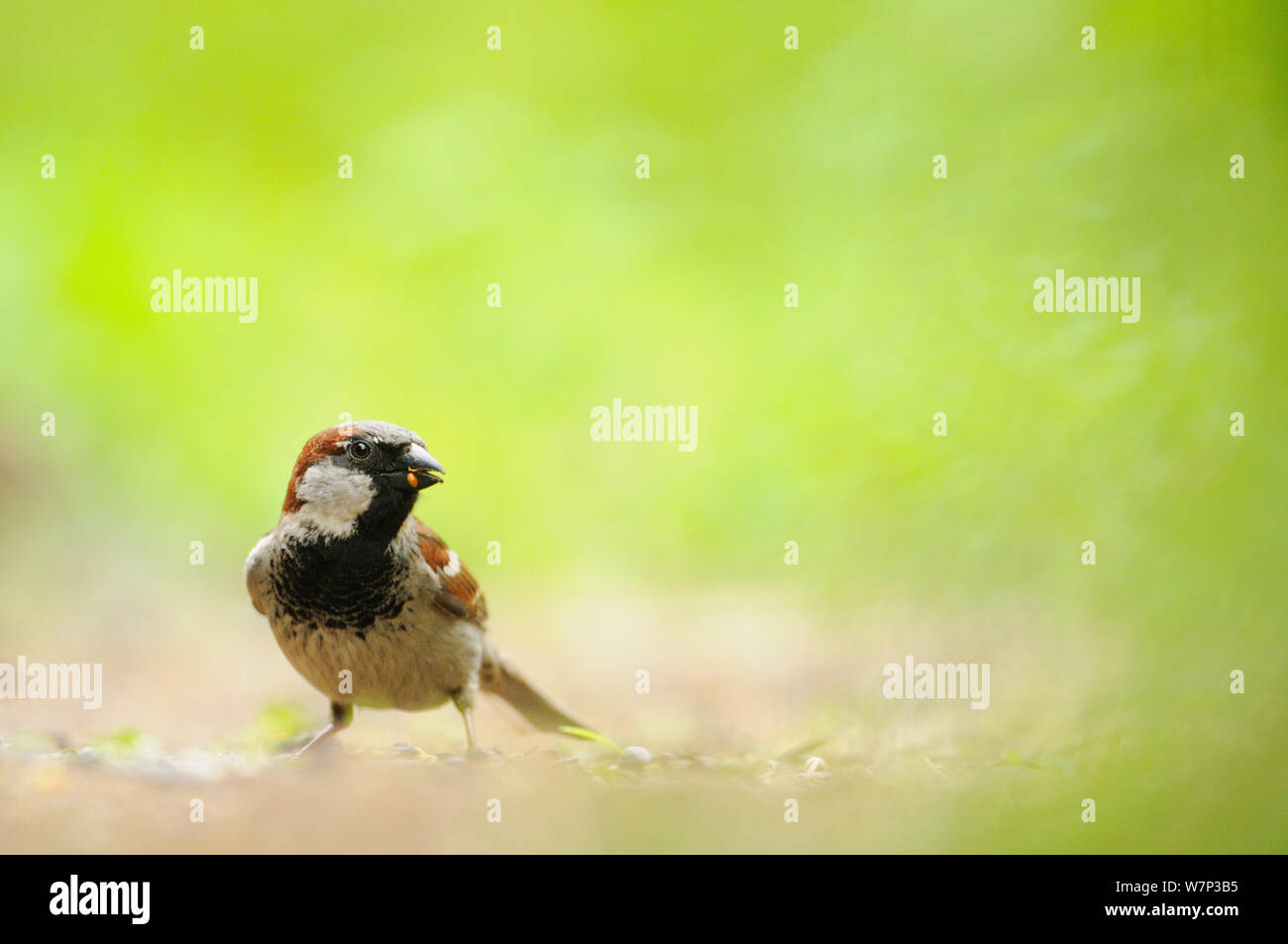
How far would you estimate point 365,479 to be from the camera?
1897 millimetres

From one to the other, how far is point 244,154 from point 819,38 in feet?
5.78

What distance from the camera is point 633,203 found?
9.84 feet

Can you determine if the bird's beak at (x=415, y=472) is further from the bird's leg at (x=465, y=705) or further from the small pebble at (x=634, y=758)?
the small pebble at (x=634, y=758)

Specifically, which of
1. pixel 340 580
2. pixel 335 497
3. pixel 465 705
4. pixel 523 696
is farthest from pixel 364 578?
pixel 523 696

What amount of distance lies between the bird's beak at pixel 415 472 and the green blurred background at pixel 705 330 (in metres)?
0.88

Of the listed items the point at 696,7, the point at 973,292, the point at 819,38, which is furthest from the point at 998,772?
the point at 696,7

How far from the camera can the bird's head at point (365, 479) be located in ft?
6.23

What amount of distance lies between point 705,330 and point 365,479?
1295 millimetres

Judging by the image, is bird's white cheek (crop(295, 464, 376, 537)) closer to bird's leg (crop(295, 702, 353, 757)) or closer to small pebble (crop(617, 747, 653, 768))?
bird's leg (crop(295, 702, 353, 757))

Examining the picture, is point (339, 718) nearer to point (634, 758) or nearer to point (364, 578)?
point (364, 578)

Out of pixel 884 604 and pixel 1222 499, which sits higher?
pixel 1222 499

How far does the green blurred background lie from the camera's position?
2299 millimetres
